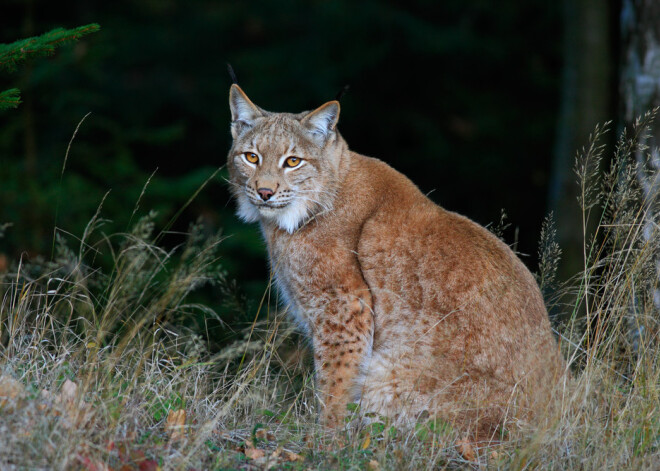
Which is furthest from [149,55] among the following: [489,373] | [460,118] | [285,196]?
[489,373]

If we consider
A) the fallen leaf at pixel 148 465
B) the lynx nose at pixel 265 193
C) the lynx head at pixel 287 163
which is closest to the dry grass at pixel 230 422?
the fallen leaf at pixel 148 465

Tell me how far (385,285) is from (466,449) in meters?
1.22

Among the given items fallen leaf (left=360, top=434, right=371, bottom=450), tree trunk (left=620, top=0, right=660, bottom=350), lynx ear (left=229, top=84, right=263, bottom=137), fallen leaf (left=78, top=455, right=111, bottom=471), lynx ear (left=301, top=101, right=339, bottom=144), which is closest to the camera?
fallen leaf (left=78, top=455, right=111, bottom=471)

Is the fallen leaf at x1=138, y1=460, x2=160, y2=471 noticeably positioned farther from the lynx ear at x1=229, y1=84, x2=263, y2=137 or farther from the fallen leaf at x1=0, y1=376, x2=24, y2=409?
the lynx ear at x1=229, y1=84, x2=263, y2=137

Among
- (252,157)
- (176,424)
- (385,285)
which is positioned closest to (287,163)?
(252,157)

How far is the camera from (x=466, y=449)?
397 cm

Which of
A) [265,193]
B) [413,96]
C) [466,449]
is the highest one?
[265,193]

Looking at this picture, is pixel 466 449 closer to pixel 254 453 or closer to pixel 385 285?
pixel 254 453

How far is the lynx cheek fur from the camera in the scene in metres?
4.36

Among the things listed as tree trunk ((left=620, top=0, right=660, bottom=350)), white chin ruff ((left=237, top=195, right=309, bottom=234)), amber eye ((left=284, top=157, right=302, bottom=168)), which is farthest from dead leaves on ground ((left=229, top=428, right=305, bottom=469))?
tree trunk ((left=620, top=0, right=660, bottom=350))

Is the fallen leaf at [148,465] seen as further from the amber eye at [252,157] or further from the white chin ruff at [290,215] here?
the amber eye at [252,157]

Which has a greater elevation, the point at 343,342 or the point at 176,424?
the point at 176,424

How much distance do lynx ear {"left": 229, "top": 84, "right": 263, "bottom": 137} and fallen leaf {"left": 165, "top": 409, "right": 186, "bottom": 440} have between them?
2271 millimetres

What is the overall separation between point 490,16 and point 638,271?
8.91 meters
